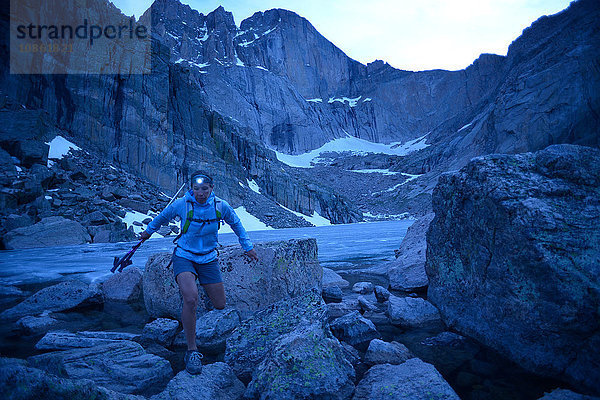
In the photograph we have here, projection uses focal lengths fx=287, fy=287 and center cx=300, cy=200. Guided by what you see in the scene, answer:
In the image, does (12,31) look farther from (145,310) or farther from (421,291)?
(421,291)

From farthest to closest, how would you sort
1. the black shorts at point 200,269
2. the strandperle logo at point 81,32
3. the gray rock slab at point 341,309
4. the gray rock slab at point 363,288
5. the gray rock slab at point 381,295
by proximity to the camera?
the strandperle logo at point 81,32 < the gray rock slab at point 363,288 < the gray rock slab at point 381,295 < the gray rock slab at point 341,309 < the black shorts at point 200,269

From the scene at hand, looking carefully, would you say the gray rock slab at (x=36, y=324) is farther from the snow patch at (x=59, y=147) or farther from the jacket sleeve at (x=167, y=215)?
the snow patch at (x=59, y=147)

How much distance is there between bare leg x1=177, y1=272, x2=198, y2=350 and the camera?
395 cm

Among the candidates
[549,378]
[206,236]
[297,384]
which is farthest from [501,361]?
[206,236]

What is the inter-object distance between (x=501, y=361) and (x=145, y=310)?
7162 millimetres

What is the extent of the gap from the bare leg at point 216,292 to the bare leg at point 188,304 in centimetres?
66

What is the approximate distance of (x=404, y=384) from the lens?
3172mm

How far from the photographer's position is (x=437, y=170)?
120 metres

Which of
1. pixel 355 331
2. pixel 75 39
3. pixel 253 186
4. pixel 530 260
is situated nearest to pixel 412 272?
pixel 355 331

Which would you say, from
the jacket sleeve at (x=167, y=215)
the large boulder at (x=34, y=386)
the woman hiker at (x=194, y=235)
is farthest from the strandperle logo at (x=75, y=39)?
the large boulder at (x=34, y=386)

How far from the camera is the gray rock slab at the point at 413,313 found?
5562 millimetres

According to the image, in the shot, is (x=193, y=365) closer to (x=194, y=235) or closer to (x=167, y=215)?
(x=194, y=235)

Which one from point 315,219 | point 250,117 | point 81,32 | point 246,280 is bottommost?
point 315,219

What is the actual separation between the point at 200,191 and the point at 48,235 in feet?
87.7
